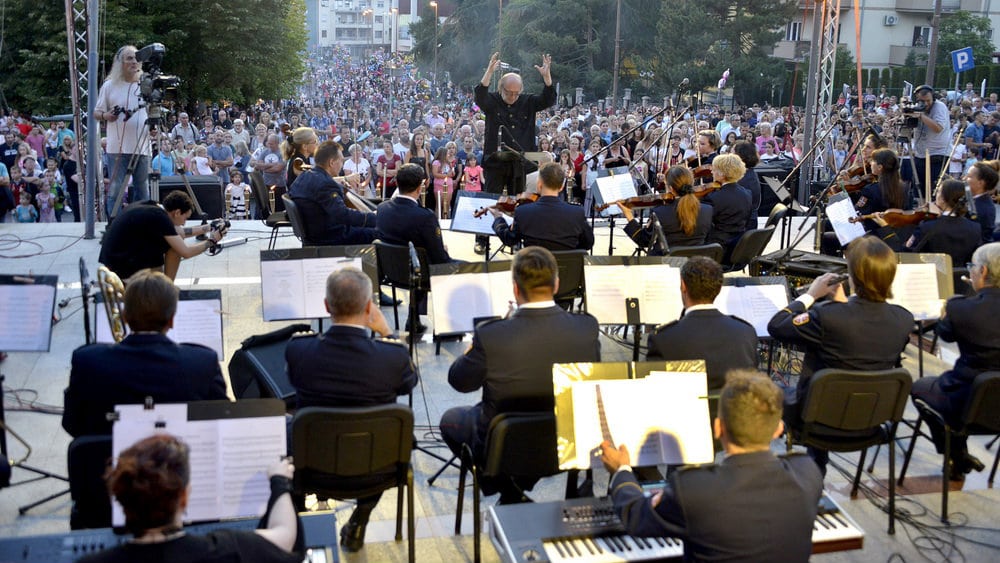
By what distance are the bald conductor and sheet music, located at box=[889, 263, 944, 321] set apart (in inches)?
193

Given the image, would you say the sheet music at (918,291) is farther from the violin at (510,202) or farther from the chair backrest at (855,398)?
the violin at (510,202)

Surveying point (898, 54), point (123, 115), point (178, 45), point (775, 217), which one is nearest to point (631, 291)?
point (775, 217)

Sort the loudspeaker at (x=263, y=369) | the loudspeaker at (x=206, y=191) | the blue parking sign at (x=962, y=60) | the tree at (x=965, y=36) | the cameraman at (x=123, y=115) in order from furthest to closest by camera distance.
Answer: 1. the tree at (x=965, y=36)
2. the blue parking sign at (x=962, y=60)
3. the loudspeaker at (x=206, y=191)
4. the cameraman at (x=123, y=115)
5. the loudspeaker at (x=263, y=369)

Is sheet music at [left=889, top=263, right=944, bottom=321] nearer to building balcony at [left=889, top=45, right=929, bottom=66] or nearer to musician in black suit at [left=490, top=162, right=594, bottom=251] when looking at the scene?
musician in black suit at [left=490, top=162, right=594, bottom=251]

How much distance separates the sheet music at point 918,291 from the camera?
5.63m

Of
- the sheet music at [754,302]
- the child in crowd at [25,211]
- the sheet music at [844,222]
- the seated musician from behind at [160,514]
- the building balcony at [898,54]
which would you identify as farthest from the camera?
the building balcony at [898,54]

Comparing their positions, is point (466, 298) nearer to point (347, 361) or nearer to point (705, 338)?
point (347, 361)

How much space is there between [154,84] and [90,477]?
6301 millimetres

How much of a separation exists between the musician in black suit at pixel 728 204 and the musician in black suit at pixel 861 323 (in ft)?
10.3

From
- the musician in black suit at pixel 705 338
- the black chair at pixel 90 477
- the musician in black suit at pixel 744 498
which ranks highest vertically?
the musician in black suit at pixel 705 338

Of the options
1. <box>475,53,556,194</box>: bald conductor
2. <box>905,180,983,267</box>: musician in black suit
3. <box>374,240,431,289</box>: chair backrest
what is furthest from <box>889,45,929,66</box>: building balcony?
<box>374,240,431,289</box>: chair backrest

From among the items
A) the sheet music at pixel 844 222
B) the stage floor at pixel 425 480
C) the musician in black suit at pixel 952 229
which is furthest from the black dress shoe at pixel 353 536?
the musician in black suit at pixel 952 229

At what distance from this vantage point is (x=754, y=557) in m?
2.95

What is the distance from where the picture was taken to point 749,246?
7.54m
